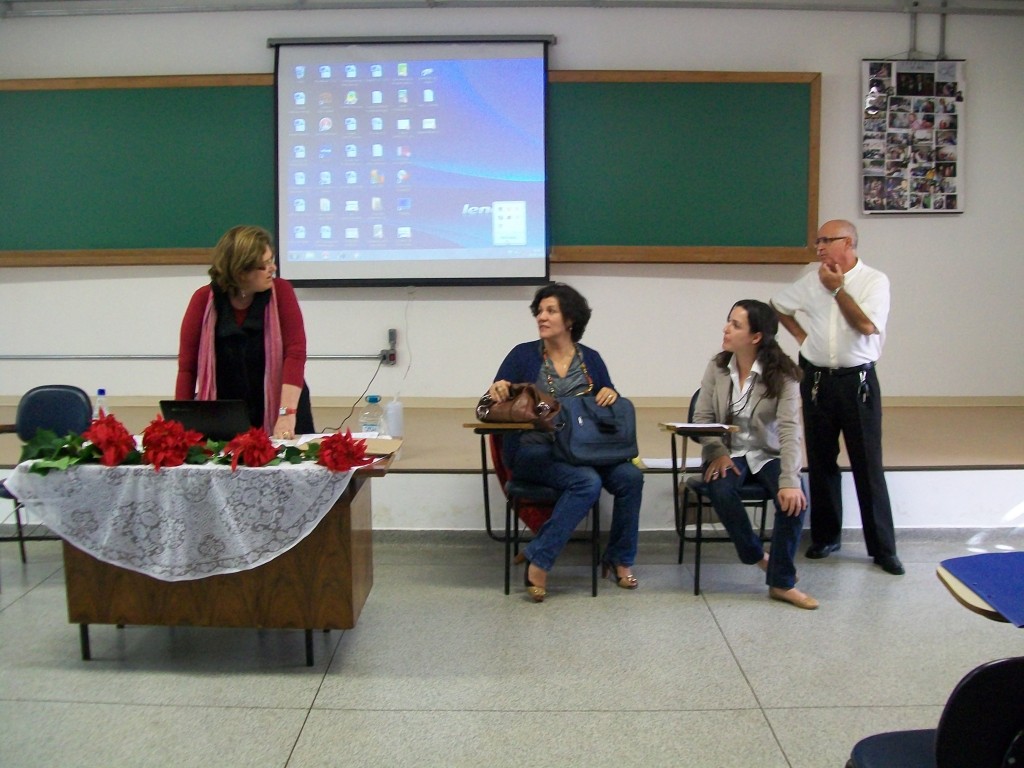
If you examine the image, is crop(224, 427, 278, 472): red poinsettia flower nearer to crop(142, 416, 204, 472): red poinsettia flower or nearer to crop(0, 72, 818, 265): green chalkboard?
crop(142, 416, 204, 472): red poinsettia flower

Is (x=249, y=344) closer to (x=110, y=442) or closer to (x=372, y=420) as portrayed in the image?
(x=110, y=442)

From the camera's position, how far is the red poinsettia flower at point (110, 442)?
233cm

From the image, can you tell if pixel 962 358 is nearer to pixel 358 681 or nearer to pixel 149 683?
pixel 358 681

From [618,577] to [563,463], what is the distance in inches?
20.7

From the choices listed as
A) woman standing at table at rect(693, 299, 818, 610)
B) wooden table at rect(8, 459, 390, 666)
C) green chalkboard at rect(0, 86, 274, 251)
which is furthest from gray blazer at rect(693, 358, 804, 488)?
green chalkboard at rect(0, 86, 274, 251)

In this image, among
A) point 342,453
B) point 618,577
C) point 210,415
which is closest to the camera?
point 342,453

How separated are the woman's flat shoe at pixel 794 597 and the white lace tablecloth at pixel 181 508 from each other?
1.69 meters

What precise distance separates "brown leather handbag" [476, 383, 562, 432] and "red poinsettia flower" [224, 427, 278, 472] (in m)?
0.83

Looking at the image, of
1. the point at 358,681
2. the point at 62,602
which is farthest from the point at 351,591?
the point at 62,602

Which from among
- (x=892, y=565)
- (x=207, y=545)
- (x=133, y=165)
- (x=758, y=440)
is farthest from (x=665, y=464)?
(x=133, y=165)

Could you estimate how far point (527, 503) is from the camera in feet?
10.6

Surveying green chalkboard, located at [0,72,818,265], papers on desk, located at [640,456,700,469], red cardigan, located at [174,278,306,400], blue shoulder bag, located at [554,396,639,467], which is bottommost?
papers on desk, located at [640,456,700,469]

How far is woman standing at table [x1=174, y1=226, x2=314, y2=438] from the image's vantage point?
8.99 ft

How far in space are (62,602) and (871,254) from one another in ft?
16.6
